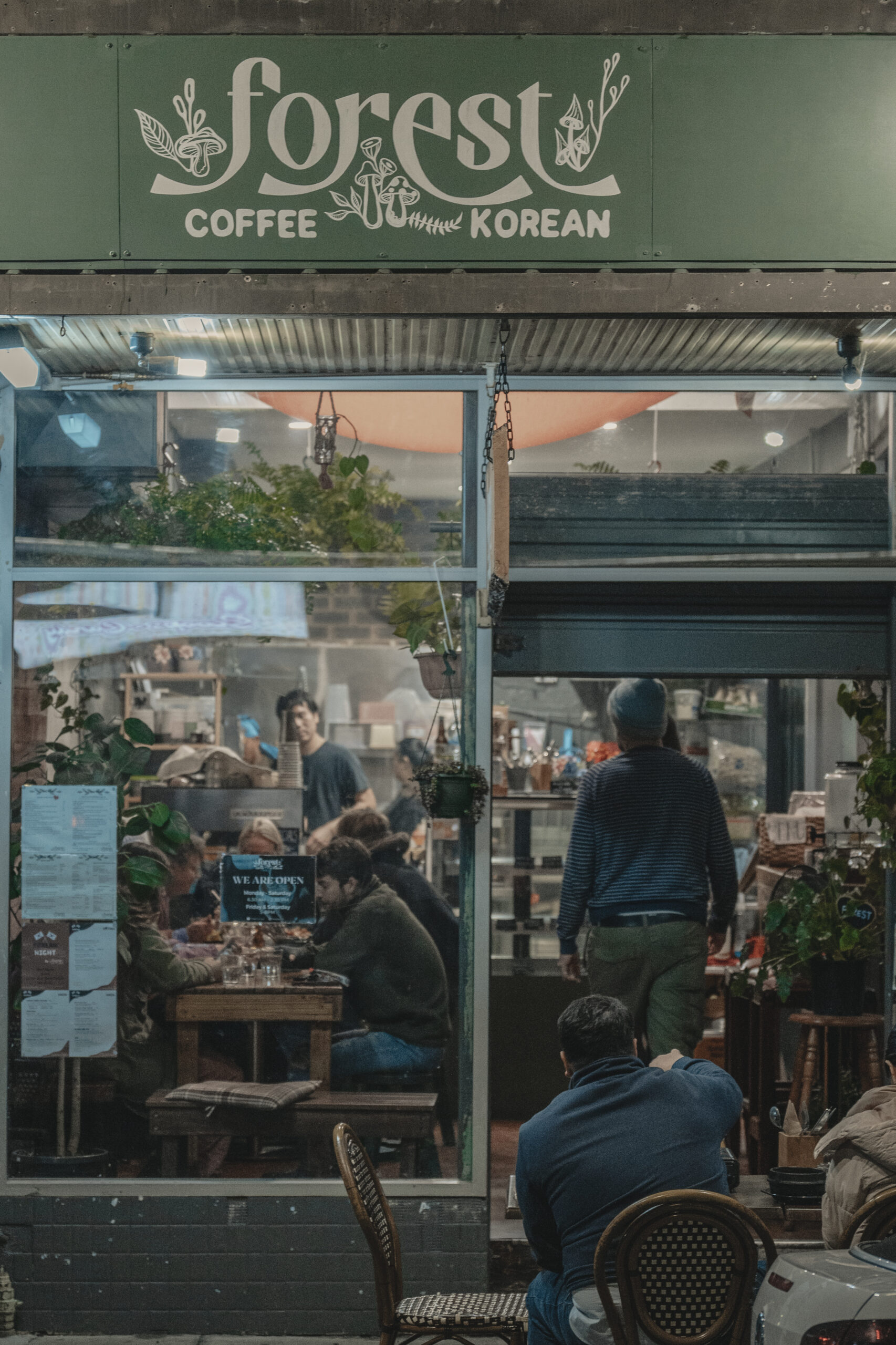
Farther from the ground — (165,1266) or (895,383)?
(895,383)

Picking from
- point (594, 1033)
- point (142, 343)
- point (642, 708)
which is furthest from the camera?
point (642, 708)

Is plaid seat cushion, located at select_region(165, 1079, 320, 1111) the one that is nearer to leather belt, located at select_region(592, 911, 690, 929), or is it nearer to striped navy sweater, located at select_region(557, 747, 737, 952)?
striped navy sweater, located at select_region(557, 747, 737, 952)

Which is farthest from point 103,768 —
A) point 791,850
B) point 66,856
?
point 791,850

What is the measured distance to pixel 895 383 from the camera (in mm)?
5219

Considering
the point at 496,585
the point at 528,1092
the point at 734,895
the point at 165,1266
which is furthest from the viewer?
the point at 528,1092

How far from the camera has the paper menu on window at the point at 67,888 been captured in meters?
5.20

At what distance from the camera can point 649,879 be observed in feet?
17.7

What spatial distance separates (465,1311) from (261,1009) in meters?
1.69

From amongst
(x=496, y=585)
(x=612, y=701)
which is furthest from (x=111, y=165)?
(x=612, y=701)

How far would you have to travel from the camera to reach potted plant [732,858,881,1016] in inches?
213

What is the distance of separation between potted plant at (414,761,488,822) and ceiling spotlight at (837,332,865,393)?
6.78ft

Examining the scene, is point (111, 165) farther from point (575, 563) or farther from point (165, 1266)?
point (165, 1266)

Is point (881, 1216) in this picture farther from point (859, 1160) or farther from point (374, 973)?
point (374, 973)

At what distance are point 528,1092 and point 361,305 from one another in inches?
176
